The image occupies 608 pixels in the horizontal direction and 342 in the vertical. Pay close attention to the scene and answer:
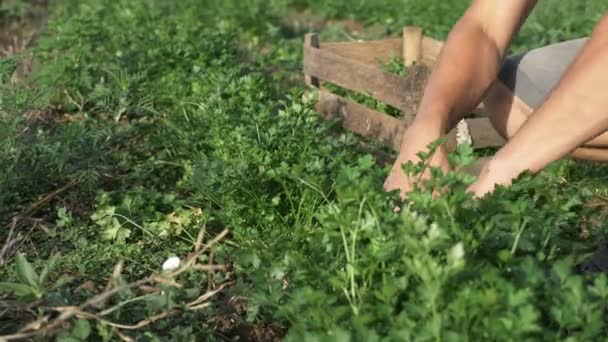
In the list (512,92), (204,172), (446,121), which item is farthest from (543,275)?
(512,92)

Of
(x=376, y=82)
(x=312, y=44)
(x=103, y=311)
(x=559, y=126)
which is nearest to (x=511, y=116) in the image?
(x=376, y=82)

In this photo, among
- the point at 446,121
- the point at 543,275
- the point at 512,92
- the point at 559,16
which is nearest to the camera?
the point at 543,275

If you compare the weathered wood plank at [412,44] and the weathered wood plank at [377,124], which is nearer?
the weathered wood plank at [377,124]

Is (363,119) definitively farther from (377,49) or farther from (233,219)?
(233,219)

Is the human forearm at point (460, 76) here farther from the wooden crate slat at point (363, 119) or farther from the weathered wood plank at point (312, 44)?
the weathered wood plank at point (312, 44)

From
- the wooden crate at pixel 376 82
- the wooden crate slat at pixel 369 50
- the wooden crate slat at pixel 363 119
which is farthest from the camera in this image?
the wooden crate slat at pixel 369 50

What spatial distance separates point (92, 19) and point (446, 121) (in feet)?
10.9

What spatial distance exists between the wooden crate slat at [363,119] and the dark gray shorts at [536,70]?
0.71m

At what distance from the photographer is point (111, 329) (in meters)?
2.48

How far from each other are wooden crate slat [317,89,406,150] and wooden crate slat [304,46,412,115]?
0.27 feet

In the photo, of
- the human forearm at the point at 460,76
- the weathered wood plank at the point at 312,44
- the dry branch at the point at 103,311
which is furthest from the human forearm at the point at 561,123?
the weathered wood plank at the point at 312,44

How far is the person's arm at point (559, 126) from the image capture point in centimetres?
271

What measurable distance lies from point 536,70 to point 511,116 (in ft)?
0.73

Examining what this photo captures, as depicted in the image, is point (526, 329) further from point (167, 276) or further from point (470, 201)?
point (167, 276)
